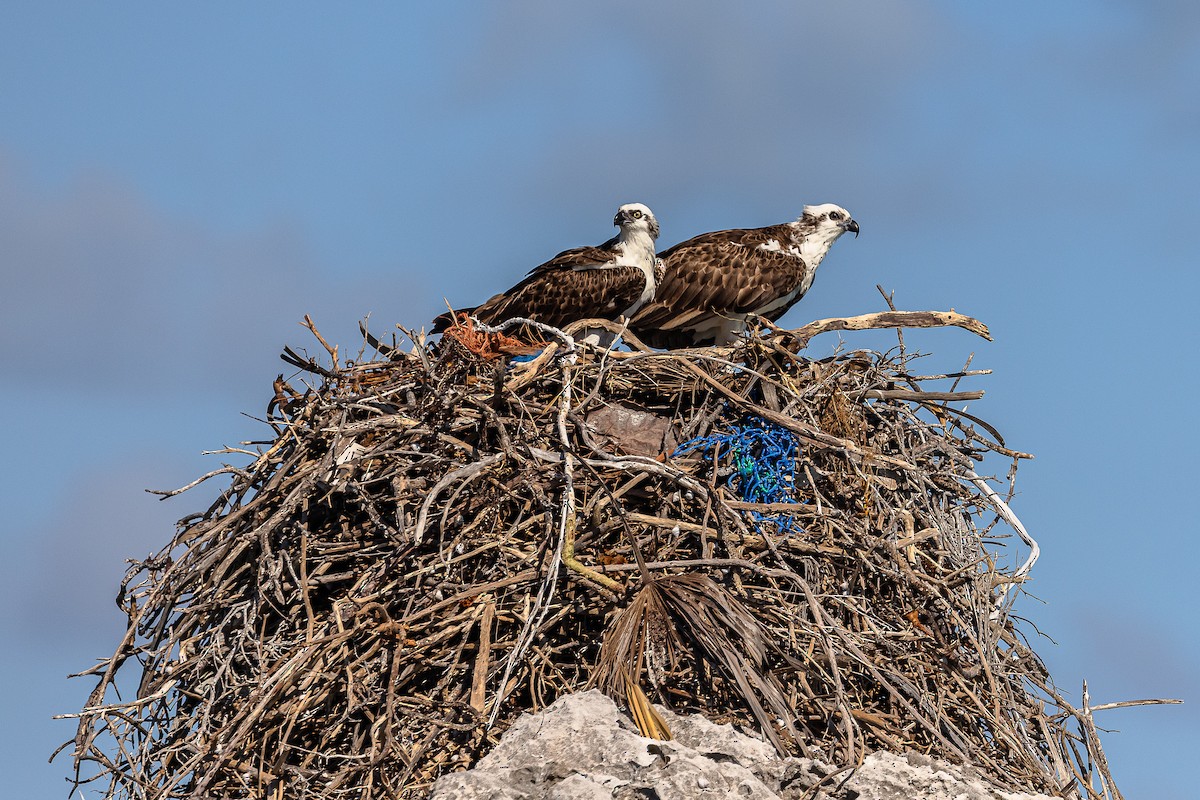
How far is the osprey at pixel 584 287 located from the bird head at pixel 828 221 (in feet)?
5.71

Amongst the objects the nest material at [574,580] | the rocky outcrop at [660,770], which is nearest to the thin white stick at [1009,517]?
the nest material at [574,580]

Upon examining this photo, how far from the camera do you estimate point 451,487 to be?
27.1ft

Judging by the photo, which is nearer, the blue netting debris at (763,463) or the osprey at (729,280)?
the blue netting debris at (763,463)

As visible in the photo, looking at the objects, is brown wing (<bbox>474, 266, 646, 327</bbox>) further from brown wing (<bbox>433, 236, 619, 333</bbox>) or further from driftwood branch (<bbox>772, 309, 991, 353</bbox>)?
driftwood branch (<bbox>772, 309, 991, 353</bbox>)

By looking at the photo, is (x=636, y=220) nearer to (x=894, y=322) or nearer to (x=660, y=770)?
(x=894, y=322)

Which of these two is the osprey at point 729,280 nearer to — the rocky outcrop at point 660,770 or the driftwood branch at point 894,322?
the driftwood branch at point 894,322

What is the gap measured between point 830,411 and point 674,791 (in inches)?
Answer: 143

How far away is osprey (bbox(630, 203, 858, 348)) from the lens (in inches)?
507

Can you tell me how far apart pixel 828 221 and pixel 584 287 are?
2651mm

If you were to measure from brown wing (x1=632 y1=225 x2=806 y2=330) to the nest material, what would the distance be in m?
3.26

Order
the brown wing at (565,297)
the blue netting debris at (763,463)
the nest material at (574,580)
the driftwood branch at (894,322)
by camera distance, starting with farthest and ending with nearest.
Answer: the brown wing at (565,297), the driftwood branch at (894,322), the blue netting debris at (763,463), the nest material at (574,580)

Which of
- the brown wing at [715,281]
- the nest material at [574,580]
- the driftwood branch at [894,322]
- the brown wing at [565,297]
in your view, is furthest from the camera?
the brown wing at [715,281]

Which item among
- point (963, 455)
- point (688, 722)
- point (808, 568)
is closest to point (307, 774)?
point (688, 722)

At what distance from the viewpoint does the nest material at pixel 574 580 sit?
7.40 metres
